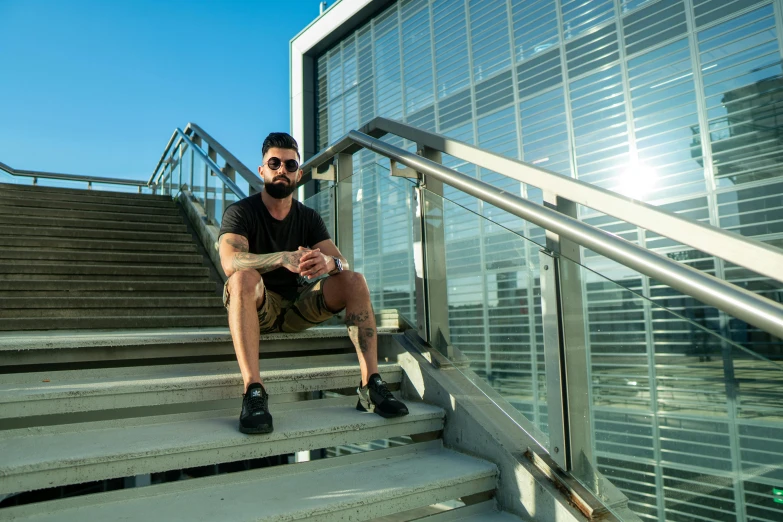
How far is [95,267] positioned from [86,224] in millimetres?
1215

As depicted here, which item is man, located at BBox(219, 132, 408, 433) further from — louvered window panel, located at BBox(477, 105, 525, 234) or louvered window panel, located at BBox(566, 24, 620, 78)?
louvered window panel, located at BBox(566, 24, 620, 78)

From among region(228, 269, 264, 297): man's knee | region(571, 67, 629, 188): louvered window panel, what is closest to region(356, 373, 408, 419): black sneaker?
region(228, 269, 264, 297): man's knee

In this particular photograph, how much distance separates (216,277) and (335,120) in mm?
4610

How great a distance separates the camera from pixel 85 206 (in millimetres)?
5820

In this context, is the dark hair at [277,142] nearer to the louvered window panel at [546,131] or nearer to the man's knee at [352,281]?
the man's knee at [352,281]

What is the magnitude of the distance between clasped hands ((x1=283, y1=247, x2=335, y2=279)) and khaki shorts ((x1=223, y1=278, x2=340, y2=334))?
0.87 ft

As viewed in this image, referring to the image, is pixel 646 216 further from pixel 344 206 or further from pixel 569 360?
pixel 344 206

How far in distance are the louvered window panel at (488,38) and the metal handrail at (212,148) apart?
310cm

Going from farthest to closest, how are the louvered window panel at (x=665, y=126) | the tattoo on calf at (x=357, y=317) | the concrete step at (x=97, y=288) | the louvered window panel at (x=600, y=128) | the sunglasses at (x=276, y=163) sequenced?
the louvered window panel at (x=600, y=128) → the louvered window panel at (x=665, y=126) → the concrete step at (x=97, y=288) → the sunglasses at (x=276, y=163) → the tattoo on calf at (x=357, y=317)

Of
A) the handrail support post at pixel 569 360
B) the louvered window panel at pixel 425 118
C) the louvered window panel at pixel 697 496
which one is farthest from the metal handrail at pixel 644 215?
the louvered window panel at pixel 425 118

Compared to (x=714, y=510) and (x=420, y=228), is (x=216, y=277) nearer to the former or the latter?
(x=420, y=228)

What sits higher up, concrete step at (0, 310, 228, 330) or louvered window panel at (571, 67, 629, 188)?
louvered window panel at (571, 67, 629, 188)

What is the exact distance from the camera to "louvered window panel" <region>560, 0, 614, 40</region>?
15.7ft

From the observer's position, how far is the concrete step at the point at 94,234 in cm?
475
